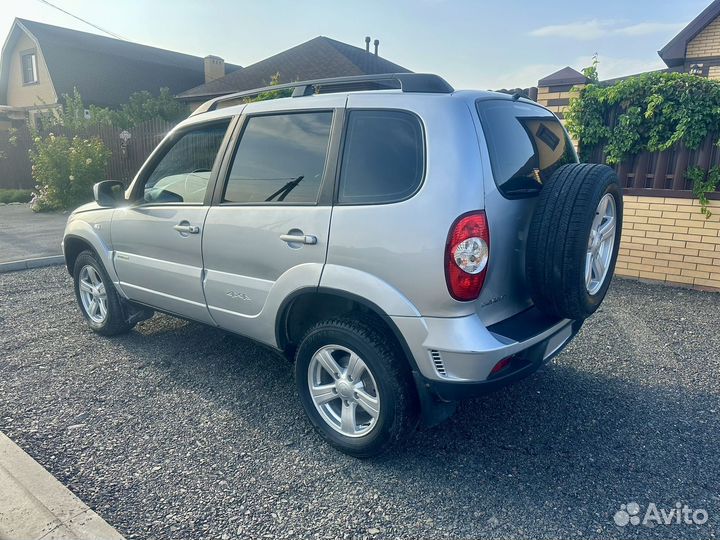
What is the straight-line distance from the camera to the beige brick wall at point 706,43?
12586 mm

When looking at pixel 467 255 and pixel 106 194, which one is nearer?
pixel 467 255

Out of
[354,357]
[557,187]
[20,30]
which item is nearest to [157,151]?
[354,357]

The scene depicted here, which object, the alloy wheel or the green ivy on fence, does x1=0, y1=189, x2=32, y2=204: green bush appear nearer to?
the green ivy on fence

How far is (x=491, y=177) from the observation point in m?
2.39

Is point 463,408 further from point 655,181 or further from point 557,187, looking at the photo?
point 655,181

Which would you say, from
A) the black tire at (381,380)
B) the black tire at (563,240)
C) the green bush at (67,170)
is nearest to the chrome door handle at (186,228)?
the black tire at (381,380)

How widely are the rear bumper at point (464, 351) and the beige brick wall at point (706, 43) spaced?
14240 millimetres

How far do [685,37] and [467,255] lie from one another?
47.4 ft

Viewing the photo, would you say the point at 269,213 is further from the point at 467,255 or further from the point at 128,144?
the point at 128,144

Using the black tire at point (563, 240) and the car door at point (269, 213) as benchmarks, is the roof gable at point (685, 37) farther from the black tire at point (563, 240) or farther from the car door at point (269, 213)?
the car door at point (269, 213)

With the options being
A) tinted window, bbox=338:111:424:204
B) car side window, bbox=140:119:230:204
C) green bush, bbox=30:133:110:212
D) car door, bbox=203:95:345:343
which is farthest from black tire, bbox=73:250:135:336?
green bush, bbox=30:133:110:212

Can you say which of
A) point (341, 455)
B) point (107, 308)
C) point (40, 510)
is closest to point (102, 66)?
point (107, 308)

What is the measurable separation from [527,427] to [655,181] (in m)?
4.31

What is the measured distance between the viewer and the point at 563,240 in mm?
2422
